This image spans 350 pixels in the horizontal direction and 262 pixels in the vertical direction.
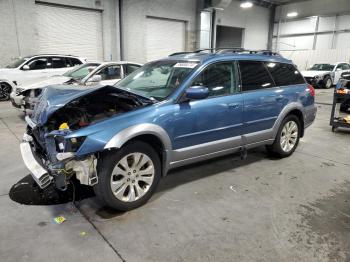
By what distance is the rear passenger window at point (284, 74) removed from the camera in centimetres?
453

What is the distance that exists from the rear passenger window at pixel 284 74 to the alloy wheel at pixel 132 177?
246 cm

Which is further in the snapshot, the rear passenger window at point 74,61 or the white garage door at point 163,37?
the white garage door at point 163,37

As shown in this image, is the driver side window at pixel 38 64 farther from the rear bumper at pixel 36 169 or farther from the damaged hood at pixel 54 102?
the rear bumper at pixel 36 169

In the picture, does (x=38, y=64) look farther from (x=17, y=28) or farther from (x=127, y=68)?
(x=127, y=68)

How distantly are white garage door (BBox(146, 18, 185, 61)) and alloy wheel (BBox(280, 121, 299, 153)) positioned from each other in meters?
13.8

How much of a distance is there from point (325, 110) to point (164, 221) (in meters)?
8.49

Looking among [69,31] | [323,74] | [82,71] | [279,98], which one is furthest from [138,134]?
[323,74]

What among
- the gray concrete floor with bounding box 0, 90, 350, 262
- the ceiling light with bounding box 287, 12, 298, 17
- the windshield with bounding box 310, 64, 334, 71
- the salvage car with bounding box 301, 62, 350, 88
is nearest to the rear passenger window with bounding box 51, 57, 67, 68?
the gray concrete floor with bounding box 0, 90, 350, 262

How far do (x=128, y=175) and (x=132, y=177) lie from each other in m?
0.05

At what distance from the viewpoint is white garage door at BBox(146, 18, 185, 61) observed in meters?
17.6

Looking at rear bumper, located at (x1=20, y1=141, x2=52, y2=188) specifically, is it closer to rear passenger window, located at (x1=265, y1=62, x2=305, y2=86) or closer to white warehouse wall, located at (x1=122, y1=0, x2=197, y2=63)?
rear passenger window, located at (x1=265, y1=62, x2=305, y2=86)

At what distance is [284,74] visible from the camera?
185 inches

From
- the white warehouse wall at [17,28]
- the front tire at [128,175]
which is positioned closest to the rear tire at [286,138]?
the front tire at [128,175]

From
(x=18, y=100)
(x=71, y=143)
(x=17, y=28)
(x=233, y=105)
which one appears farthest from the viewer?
(x=17, y=28)
